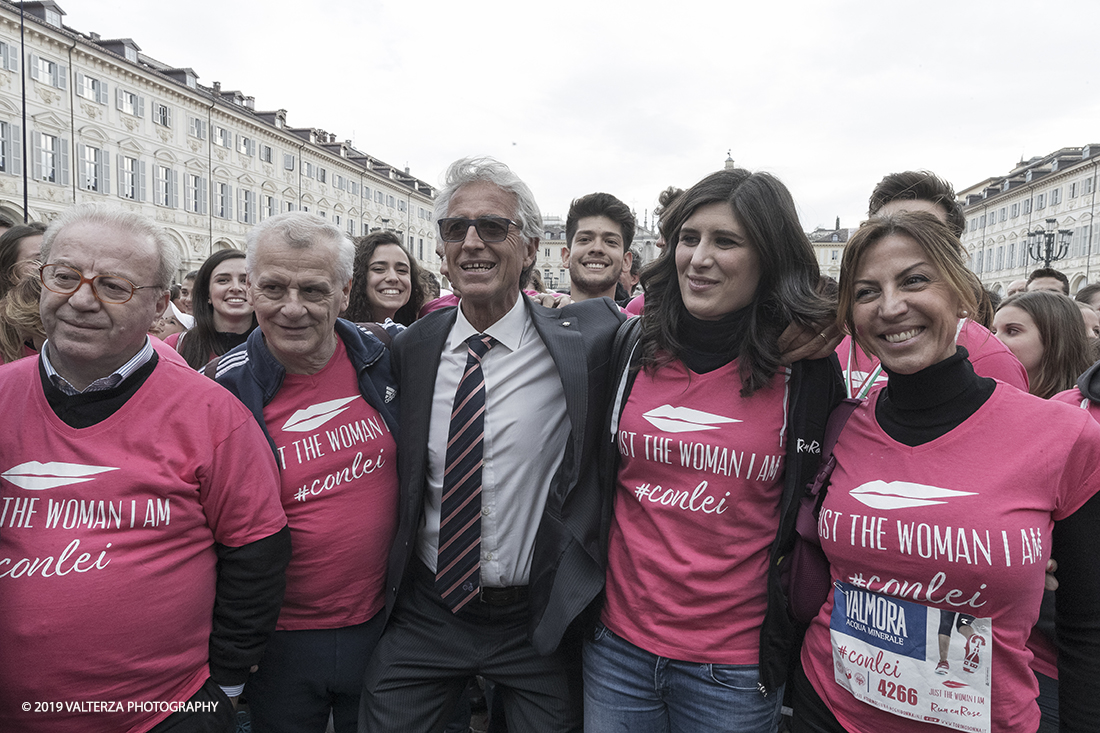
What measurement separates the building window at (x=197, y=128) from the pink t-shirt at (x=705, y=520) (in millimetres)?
39582

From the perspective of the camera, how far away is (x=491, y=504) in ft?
8.03

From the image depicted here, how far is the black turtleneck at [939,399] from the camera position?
1.88m

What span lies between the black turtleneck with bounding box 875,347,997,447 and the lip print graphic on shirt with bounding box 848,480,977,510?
148 millimetres

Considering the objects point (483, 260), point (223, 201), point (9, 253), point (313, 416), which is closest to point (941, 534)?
point (483, 260)

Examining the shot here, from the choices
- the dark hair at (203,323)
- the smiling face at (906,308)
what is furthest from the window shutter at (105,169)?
the smiling face at (906,308)

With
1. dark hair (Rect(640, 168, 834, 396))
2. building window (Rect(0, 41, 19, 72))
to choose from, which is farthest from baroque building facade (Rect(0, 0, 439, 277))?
dark hair (Rect(640, 168, 834, 396))

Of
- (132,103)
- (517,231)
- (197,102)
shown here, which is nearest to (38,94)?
(132,103)

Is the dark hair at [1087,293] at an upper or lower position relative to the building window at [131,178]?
lower

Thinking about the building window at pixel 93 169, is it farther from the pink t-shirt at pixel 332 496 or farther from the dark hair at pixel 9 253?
the pink t-shirt at pixel 332 496

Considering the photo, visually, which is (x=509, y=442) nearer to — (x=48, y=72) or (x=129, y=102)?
(x=48, y=72)

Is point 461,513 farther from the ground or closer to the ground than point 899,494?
closer to the ground

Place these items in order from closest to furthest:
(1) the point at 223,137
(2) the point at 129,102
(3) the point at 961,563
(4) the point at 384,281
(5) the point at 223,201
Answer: (3) the point at 961,563 → (4) the point at 384,281 → (2) the point at 129,102 → (1) the point at 223,137 → (5) the point at 223,201

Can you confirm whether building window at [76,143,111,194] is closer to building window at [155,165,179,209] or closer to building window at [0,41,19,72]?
building window at [155,165,179,209]

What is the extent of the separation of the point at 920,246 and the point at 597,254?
3.11 metres
